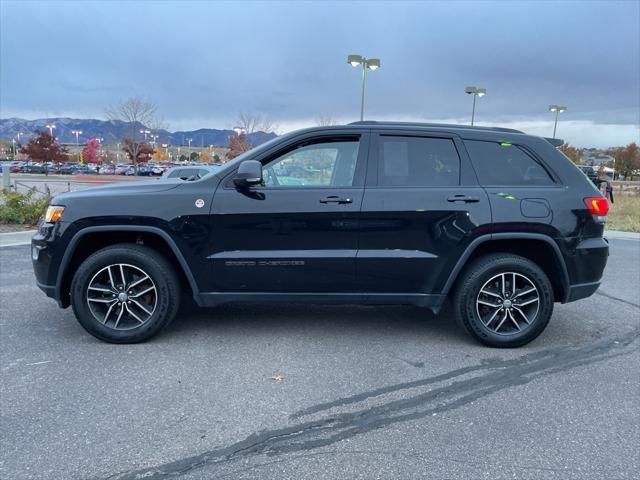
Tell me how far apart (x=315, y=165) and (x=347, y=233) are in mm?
670

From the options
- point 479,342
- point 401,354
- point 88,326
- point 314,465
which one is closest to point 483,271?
point 479,342

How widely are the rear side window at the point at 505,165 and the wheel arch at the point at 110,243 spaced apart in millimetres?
2675

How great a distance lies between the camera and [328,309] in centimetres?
528

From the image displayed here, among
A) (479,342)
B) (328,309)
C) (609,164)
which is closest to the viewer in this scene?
(479,342)

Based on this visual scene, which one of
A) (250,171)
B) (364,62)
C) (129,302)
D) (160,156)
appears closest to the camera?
(250,171)

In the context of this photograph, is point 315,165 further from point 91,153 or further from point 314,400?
point 91,153

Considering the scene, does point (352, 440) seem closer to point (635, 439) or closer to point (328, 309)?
point (635, 439)

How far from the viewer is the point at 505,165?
4.29m

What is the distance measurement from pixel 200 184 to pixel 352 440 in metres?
2.39

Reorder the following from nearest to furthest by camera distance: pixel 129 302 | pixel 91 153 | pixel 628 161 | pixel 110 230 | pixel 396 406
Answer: pixel 396 406
pixel 110 230
pixel 129 302
pixel 628 161
pixel 91 153

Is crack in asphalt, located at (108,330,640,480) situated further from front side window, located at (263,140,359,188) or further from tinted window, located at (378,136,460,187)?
front side window, located at (263,140,359,188)

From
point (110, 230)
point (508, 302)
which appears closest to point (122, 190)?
point (110, 230)

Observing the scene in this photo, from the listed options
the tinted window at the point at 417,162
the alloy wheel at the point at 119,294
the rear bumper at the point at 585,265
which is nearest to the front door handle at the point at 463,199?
the tinted window at the point at 417,162

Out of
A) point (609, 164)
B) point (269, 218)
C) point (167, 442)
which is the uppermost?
point (609, 164)
